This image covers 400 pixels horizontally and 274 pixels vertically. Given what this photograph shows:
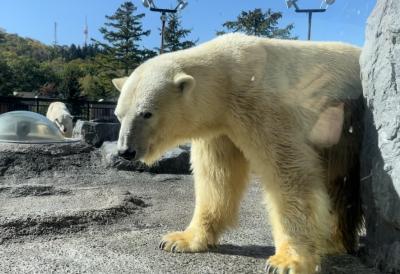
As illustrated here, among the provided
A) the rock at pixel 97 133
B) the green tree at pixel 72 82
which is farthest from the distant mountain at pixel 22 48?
the rock at pixel 97 133

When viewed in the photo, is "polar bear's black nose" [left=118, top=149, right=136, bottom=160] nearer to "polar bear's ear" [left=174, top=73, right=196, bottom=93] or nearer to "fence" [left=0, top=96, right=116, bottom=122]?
"polar bear's ear" [left=174, top=73, right=196, bottom=93]

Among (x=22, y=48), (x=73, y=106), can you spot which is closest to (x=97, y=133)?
(x=73, y=106)

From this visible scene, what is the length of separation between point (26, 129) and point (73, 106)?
980cm

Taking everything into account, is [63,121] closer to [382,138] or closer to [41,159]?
[41,159]

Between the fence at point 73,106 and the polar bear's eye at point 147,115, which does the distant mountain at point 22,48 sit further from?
the polar bear's eye at point 147,115

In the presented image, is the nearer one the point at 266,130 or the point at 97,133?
the point at 266,130

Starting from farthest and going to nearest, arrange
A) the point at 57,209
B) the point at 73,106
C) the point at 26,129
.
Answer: the point at 73,106 < the point at 26,129 < the point at 57,209

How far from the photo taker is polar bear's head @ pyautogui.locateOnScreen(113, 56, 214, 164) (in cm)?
273

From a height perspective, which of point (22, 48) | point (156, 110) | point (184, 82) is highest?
point (22, 48)

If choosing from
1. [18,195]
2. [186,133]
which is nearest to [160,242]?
[186,133]

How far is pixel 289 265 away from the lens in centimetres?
252

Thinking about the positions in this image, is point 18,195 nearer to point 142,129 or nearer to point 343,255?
point 142,129

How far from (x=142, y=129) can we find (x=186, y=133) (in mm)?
345

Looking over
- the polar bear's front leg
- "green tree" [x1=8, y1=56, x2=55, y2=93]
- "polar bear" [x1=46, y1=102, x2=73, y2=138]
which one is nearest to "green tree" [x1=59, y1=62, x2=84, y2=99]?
"green tree" [x1=8, y1=56, x2=55, y2=93]
